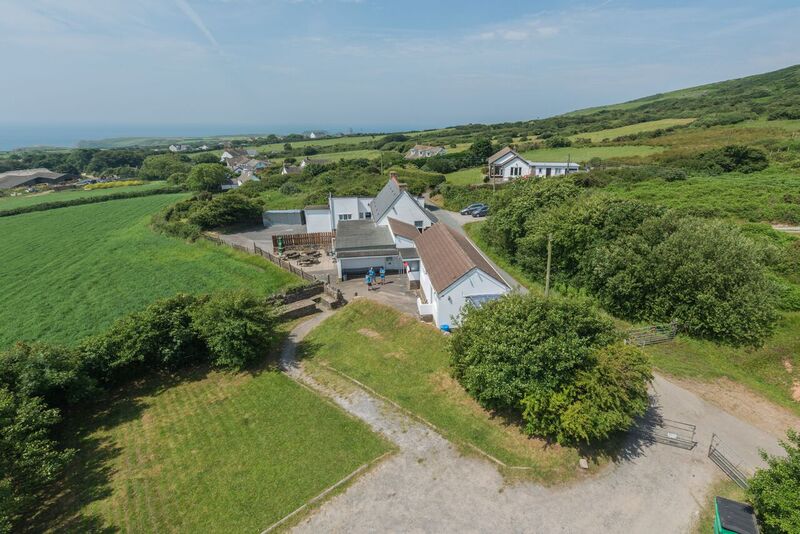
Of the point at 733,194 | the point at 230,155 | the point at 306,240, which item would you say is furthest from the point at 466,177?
the point at 230,155

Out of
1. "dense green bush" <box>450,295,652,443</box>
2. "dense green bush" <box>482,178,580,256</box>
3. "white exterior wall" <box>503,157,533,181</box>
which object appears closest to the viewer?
"dense green bush" <box>450,295,652,443</box>

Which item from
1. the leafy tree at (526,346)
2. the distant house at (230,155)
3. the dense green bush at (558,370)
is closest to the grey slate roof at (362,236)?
the leafy tree at (526,346)

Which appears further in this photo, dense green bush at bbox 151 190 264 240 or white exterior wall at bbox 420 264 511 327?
dense green bush at bbox 151 190 264 240

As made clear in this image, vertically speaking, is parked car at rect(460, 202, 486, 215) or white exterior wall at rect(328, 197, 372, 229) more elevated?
white exterior wall at rect(328, 197, 372, 229)

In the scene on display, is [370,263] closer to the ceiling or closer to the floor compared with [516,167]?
closer to the floor

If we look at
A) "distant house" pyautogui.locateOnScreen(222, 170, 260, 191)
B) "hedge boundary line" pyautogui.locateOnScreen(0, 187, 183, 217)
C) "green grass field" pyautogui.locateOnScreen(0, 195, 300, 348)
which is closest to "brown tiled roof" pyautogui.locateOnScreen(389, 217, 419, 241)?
"green grass field" pyautogui.locateOnScreen(0, 195, 300, 348)

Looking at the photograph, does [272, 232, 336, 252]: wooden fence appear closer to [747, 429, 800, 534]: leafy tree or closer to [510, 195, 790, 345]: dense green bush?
[510, 195, 790, 345]: dense green bush

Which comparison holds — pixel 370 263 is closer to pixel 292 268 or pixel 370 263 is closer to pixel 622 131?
pixel 292 268
